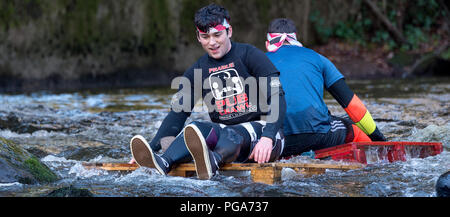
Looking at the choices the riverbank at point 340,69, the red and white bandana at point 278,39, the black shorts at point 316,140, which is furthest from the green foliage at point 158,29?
the black shorts at point 316,140

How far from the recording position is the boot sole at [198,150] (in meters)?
3.72

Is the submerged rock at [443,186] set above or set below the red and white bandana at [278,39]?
below

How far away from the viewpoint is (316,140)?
4.60m

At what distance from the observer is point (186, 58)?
13445 millimetres

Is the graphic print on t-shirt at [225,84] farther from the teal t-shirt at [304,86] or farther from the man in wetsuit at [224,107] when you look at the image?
the teal t-shirt at [304,86]

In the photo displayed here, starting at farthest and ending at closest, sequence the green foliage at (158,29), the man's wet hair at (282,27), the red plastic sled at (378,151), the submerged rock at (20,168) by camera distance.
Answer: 1. the green foliage at (158,29)
2. the man's wet hair at (282,27)
3. the red plastic sled at (378,151)
4. the submerged rock at (20,168)

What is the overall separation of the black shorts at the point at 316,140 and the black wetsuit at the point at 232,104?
37 centimetres

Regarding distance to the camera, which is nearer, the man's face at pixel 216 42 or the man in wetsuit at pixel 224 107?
the man in wetsuit at pixel 224 107

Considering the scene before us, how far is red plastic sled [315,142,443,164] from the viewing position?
438cm

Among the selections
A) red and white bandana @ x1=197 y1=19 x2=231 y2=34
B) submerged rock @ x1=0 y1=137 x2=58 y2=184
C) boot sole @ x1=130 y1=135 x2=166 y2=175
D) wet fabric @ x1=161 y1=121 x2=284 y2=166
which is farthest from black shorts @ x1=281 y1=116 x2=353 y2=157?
submerged rock @ x1=0 y1=137 x2=58 y2=184

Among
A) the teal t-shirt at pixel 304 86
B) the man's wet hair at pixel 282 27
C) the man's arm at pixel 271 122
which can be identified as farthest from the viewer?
the man's wet hair at pixel 282 27
